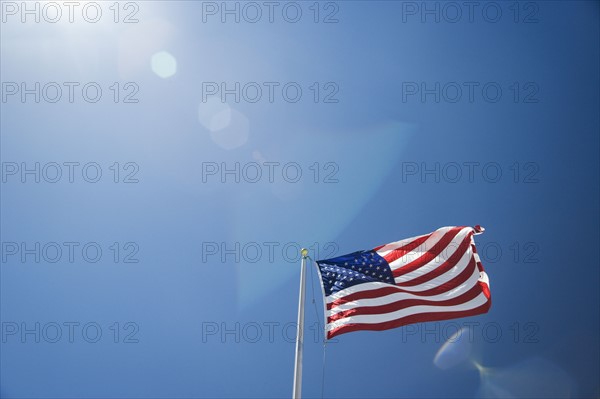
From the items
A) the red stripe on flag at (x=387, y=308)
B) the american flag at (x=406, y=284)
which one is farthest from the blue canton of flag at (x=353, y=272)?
the red stripe on flag at (x=387, y=308)

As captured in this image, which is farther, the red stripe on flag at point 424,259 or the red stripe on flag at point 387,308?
the red stripe on flag at point 424,259

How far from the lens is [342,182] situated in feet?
20.5

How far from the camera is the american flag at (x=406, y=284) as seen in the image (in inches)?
147

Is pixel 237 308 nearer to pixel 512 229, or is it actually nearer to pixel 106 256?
pixel 106 256

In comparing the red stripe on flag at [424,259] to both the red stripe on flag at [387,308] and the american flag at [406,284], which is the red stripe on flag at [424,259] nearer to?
the american flag at [406,284]

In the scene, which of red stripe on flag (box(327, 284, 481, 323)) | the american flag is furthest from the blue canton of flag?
red stripe on flag (box(327, 284, 481, 323))

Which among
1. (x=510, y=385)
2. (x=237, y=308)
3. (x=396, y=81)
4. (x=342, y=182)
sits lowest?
(x=510, y=385)

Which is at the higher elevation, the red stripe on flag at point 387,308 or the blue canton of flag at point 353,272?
the blue canton of flag at point 353,272

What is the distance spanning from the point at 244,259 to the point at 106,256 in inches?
42.4

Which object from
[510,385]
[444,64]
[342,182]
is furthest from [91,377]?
[444,64]

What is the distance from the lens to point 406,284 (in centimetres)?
381

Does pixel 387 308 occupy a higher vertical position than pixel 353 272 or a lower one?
lower

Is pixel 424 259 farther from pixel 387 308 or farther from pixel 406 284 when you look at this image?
pixel 387 308

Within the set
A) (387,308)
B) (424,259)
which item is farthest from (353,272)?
(424,259)
